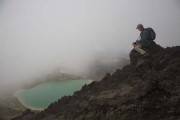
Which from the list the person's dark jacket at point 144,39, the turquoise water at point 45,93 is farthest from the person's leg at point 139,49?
the turquoise water at point 45,93

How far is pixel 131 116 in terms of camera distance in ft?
30.9

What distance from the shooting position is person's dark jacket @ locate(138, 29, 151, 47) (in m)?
12.9

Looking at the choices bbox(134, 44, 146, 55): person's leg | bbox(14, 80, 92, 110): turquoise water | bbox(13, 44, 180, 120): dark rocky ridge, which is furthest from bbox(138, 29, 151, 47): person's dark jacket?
bbox(14, 80, 92, 110): turquoise water

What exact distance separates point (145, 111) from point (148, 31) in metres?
4.96

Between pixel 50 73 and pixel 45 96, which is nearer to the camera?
pixel 45 96

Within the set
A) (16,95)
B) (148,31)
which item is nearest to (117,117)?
(148,31)

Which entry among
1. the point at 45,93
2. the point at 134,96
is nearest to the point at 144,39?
the point at 134,96

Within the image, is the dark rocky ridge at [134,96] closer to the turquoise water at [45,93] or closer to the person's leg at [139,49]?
the person's leg at [139,49]

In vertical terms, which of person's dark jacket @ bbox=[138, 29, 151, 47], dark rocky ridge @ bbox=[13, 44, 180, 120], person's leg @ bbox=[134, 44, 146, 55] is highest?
person's dark jacket @ bbox=[138, 29, 151, 47]

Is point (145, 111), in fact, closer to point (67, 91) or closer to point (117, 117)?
point (117, 117)

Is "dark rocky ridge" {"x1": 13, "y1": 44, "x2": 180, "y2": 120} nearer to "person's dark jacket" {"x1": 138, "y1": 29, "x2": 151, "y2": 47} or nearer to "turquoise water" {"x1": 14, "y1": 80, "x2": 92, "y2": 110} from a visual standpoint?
"person's dark jacket" {"x1": 138, "y1": 29, "x2": 151, "y2": 47}

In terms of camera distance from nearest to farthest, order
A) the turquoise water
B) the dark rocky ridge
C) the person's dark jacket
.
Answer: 1. the dark rocky ridge
2. the person's dark jacket
3. the turquoise water

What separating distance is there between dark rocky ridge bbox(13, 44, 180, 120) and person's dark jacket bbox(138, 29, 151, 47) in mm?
505

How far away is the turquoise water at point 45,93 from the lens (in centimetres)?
3763
